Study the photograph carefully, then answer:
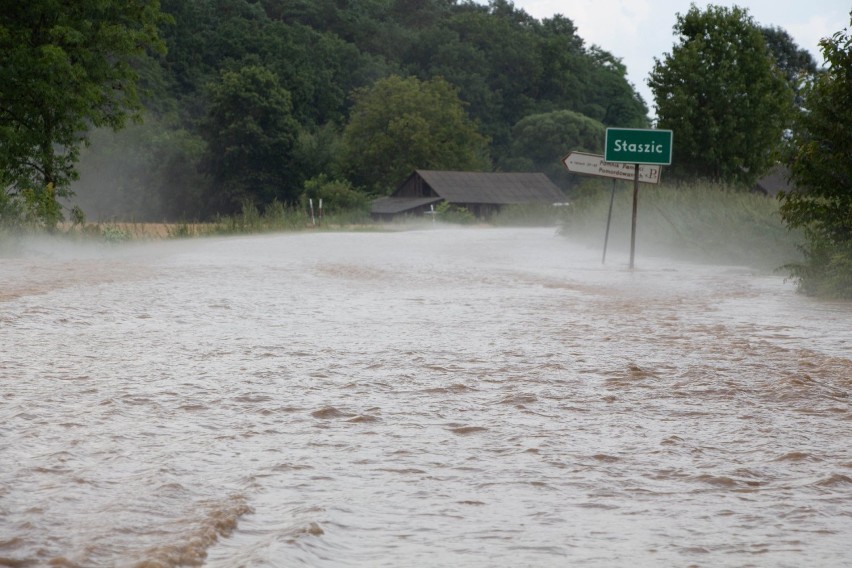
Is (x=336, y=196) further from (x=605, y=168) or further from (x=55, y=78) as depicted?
(x=605, y=168)

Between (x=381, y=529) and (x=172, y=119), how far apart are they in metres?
103

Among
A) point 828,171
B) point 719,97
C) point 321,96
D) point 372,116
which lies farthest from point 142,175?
point 828,171

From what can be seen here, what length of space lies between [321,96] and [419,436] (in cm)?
11282

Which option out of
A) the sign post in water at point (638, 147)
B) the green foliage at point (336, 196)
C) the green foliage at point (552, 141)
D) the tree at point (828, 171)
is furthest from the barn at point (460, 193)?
the tree at point (828, 171)

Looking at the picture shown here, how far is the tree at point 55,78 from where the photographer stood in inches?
1099

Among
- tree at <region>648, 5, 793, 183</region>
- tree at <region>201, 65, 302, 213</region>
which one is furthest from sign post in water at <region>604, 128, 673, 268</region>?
tree at <region>201, 65, 302, 213</region>

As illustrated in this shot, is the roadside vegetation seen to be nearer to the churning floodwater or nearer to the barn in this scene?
the barn

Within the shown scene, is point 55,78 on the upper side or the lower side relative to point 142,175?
upper

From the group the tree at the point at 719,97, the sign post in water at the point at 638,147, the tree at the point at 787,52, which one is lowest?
the sign post in water at the point at 638,147

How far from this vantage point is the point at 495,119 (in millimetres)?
132875

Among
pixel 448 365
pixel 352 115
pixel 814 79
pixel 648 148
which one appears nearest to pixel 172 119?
pixel 352 115

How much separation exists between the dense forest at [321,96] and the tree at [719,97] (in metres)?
40.8

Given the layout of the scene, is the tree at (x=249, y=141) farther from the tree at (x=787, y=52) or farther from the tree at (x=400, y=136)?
the tree at (x=787, y=52)

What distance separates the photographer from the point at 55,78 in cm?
2814
